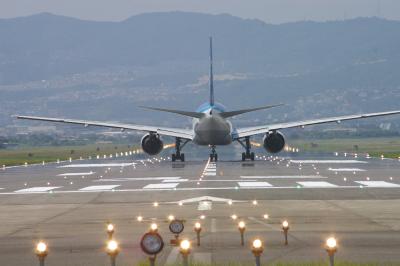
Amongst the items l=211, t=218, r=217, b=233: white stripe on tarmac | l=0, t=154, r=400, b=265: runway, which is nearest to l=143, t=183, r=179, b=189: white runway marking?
l=0, t=154, r=400, b=265: runway

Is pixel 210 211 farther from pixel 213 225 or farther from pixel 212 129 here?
pixel 212 129

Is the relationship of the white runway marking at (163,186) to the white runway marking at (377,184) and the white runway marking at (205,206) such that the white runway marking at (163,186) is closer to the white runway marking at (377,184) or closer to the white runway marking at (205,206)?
the white runway marking at (377,184)

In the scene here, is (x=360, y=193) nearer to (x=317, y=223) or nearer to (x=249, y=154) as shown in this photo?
(x=317, y=223)

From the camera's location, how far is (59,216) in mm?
30125

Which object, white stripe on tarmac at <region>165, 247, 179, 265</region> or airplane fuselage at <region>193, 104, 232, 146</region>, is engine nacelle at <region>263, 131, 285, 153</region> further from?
white stripe on tarmac at <region>165, 247, 179, 265</region>

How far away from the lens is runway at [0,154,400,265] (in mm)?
21078

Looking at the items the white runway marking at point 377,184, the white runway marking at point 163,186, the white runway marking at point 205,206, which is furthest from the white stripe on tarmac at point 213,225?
the white runway marking at point 377,184

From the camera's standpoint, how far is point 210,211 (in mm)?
30891

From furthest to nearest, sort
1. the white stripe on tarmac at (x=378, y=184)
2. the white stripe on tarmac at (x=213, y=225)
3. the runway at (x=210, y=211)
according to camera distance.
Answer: the white stripe on tarmac at (x=378, y=184)
the white stripe on tarmac at (x=213, y=225)
the runway at (x=210, y=211)

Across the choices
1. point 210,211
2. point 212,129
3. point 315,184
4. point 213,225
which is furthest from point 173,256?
point 212,129

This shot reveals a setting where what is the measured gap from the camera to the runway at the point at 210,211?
830 inches

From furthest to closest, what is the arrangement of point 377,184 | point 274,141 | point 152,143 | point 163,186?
point 274,141, point 152,143, point 163,186, point 377,184

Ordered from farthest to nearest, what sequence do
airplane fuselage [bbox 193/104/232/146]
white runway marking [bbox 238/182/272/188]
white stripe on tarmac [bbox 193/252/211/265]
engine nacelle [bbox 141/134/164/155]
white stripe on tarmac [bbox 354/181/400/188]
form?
1. engine nacelle [bbox 141/134/164/155]
2. airplane fuselage [bbox 193/104/232/146]
3. white runway marking [bbox 238/182/272/188]
4. white stripe on tarmac [bbox 354/181/400/188]
5. white stripe on tarmac [bbox 193/252/211/265]

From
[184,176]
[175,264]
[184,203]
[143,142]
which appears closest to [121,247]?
[175,264]
